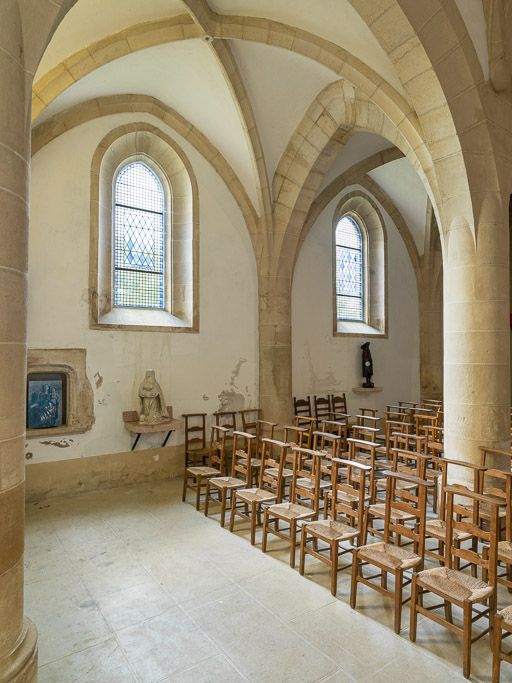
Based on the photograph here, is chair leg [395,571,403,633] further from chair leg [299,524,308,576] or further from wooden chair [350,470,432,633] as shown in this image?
chair leg [299,524,308,576]

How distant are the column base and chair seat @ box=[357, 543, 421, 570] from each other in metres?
2.14

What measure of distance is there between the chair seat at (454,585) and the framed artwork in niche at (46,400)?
5.38m

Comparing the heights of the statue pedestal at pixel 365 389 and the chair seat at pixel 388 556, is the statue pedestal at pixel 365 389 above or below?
above

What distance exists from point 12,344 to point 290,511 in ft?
9.81

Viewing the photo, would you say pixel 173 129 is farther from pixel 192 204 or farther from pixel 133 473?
pixel 133 473

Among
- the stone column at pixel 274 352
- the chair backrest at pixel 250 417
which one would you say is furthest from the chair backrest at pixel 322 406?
the chair backrest at pixel 250 417

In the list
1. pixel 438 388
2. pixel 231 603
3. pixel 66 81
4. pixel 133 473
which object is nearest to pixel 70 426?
pixel 133 473

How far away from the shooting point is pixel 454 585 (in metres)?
2.86

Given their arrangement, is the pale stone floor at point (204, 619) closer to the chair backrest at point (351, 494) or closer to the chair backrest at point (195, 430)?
the chair backrest at point (351, 494)

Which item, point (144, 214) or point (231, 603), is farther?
point (144, 214)

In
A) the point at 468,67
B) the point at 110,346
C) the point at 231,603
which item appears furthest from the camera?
the point at 110,346

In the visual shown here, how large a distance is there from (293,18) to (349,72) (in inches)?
38.8

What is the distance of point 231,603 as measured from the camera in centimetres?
356

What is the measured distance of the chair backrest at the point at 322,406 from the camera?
9.81 m
